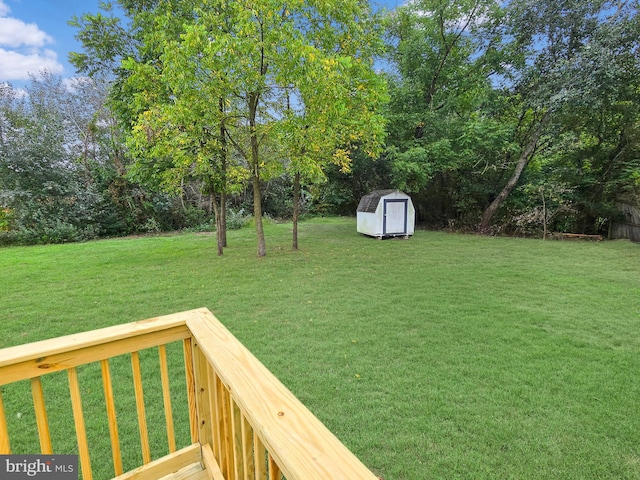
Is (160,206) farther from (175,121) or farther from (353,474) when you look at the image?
(353,474)

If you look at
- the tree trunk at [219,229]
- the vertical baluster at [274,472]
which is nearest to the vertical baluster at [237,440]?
the vertical baluster at [274,472]

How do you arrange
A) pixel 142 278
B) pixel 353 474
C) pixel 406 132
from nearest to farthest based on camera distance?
pixel 353 474 → pixel 142 278 → pixel 406 132

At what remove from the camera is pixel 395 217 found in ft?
32.2

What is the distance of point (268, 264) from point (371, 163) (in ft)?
25.6

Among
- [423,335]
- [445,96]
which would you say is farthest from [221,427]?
[445,96]

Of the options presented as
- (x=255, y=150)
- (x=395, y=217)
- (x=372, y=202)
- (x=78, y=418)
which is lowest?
(x=78, y=418)

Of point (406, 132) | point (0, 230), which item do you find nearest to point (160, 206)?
point (0, 230)

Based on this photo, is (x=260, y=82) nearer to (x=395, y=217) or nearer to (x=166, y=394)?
(x=166, y=394)

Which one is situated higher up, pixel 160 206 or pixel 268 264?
pixel 160 206

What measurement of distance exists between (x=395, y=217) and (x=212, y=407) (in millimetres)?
9044

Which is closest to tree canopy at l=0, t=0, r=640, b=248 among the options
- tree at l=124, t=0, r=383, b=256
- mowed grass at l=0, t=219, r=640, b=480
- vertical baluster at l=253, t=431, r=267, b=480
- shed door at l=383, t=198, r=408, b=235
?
tree at l=124, t=0, r=383, b=256

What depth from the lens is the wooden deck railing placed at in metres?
0.69

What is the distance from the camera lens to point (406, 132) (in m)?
11.7

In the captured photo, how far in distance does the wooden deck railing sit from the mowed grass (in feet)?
2.47
